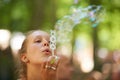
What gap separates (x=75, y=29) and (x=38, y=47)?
30.7 inches

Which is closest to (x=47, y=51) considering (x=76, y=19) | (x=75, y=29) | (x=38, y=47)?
(x=38, y=47)

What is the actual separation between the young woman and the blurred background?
0.20 m

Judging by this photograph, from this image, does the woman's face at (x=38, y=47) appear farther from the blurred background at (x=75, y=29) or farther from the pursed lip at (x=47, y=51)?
the blurred background at (x=75, y=29)

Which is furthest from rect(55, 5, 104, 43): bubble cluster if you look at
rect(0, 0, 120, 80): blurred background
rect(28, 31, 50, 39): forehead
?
rect(28, 31, 50, 39): forehead

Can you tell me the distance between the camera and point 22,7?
147 inches

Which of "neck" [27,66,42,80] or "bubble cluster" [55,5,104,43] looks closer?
"neck" [27,66,42,80]

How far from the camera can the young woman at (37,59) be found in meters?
1.59

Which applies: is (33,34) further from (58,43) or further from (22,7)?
(22,7)

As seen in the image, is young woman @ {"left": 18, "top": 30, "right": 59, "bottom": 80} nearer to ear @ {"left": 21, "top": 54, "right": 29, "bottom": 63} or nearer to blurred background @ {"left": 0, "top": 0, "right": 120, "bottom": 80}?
ear @ {"left": 21, "top": 54, "right": 29, "bottom": 63}

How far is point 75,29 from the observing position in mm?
2373

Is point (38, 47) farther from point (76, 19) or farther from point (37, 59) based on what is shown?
point (76, 19)

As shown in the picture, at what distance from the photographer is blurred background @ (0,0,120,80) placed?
6.57 ft

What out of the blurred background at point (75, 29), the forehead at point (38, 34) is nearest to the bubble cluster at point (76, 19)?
the blurred background at point (75, 29)

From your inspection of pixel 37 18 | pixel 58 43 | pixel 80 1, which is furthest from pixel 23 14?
pixel 58 43
